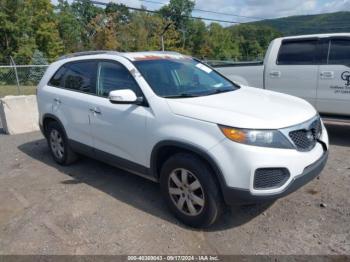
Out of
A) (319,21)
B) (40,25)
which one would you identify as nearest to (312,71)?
(40,25)

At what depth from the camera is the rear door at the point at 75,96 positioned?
4637mm

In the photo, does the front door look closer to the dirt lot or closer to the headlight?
the dirt lot

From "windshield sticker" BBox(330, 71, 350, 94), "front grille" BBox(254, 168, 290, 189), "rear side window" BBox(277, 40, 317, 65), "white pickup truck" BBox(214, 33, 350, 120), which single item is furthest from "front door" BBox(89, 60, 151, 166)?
"windshield sticker" BBox(330, 71, 350, 94)

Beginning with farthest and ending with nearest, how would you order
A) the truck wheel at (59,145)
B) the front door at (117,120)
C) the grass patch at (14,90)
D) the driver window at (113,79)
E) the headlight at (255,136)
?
the grass patch at (14,90)
the truck wheel at (59,145)
the driver window at (113,79)
the front door at (117,120)
the headlight at (255,136)

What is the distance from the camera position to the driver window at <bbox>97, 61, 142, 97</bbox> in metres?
4.02

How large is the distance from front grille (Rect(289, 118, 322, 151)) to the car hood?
95mm

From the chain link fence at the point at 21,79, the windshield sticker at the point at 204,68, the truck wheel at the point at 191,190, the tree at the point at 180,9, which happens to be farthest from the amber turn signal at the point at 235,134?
the tree at the point at 180,9

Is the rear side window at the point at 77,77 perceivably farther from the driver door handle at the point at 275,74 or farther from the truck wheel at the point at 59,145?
the driver door handle at the point at 275,74

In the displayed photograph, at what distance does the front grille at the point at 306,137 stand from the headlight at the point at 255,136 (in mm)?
184

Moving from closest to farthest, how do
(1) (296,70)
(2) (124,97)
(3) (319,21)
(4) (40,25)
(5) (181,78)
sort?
(2) (124,97)
(5) (181,78)
(1) (296,70)
(4) (40,25)
(3) (319,21)

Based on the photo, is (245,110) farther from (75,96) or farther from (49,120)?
(49,120)

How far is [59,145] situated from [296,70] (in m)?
4.40

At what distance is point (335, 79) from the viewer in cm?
598

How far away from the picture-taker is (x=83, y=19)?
2653 inches
